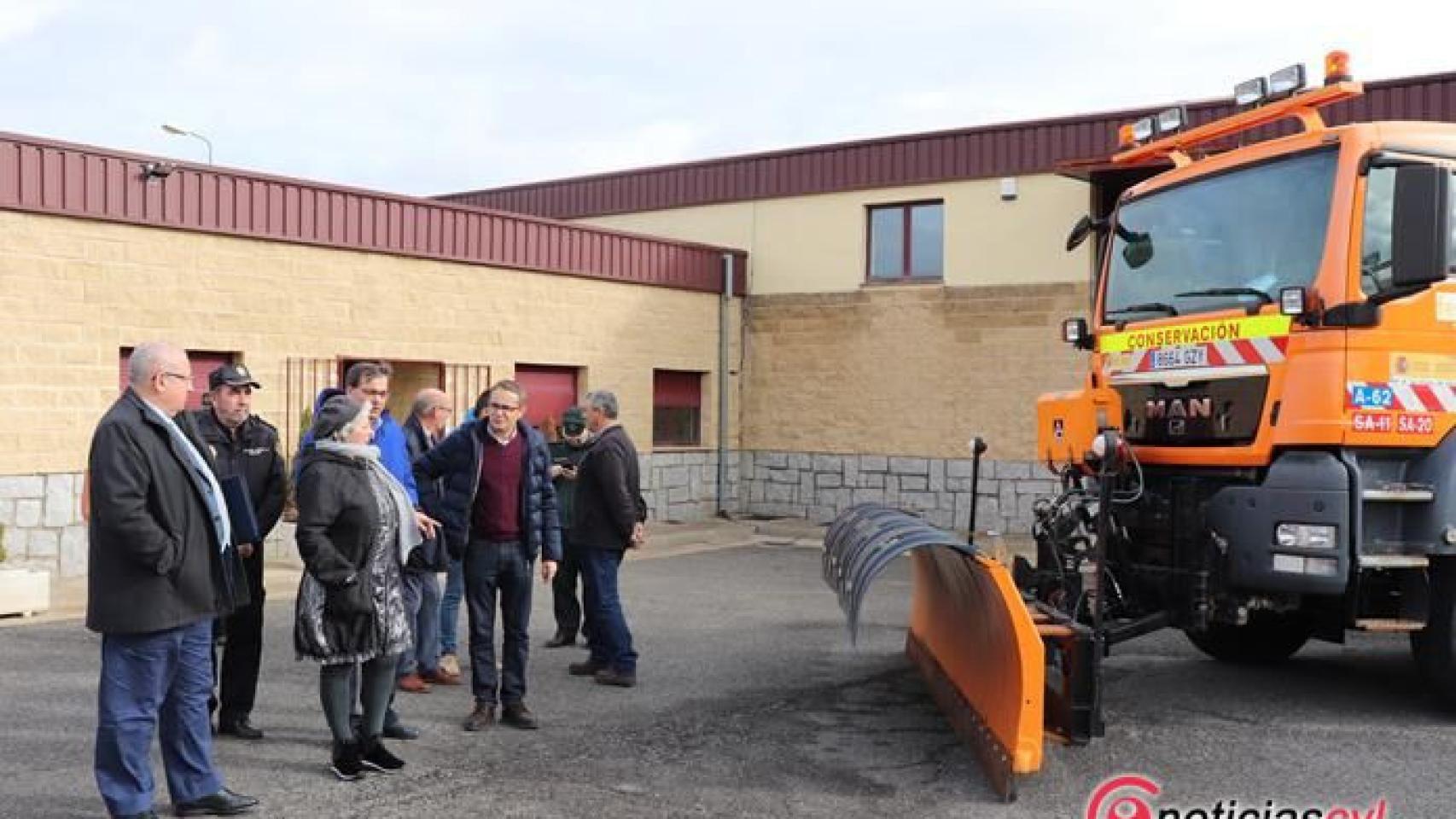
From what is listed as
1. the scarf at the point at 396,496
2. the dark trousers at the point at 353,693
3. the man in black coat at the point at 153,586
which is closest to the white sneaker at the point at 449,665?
the dark trousers at the point at 353,693

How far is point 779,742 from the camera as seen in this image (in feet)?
19.9

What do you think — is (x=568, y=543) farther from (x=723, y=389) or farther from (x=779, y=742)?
(x=723, y=389)

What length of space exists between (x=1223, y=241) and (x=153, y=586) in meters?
5.36

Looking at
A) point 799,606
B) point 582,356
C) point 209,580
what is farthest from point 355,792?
point 582,356

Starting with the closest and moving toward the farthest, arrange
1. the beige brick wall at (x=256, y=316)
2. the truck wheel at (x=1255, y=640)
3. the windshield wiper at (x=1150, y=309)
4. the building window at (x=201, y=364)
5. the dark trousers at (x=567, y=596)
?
the windshield wiper at (x=1150, y=309) < the truck wheel at (x=1255, y=640) < the dark trousers at (x=567, y=596) < the beige brick wall at (x=256, y=316) < the building window at (x=201, y=364)

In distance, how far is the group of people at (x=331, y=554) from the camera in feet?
15.2

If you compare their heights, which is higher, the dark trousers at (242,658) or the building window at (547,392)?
the building window at (547,392)

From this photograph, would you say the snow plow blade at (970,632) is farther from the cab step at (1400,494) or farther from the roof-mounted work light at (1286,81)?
the roof-mounted work light at (1286,81)

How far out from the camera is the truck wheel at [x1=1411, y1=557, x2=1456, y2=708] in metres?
6.11

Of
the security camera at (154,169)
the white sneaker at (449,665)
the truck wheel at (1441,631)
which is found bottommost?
the white sneaker at (449,665)

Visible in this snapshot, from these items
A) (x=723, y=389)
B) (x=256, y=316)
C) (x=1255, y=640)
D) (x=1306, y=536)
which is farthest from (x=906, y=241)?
(x=1306, y=536)

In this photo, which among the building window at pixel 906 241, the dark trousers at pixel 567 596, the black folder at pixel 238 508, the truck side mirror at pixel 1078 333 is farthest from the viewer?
the building window at pixel 906 241

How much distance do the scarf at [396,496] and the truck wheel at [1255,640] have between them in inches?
195

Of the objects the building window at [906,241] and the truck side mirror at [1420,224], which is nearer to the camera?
the truck side mirror at [1420,224]
